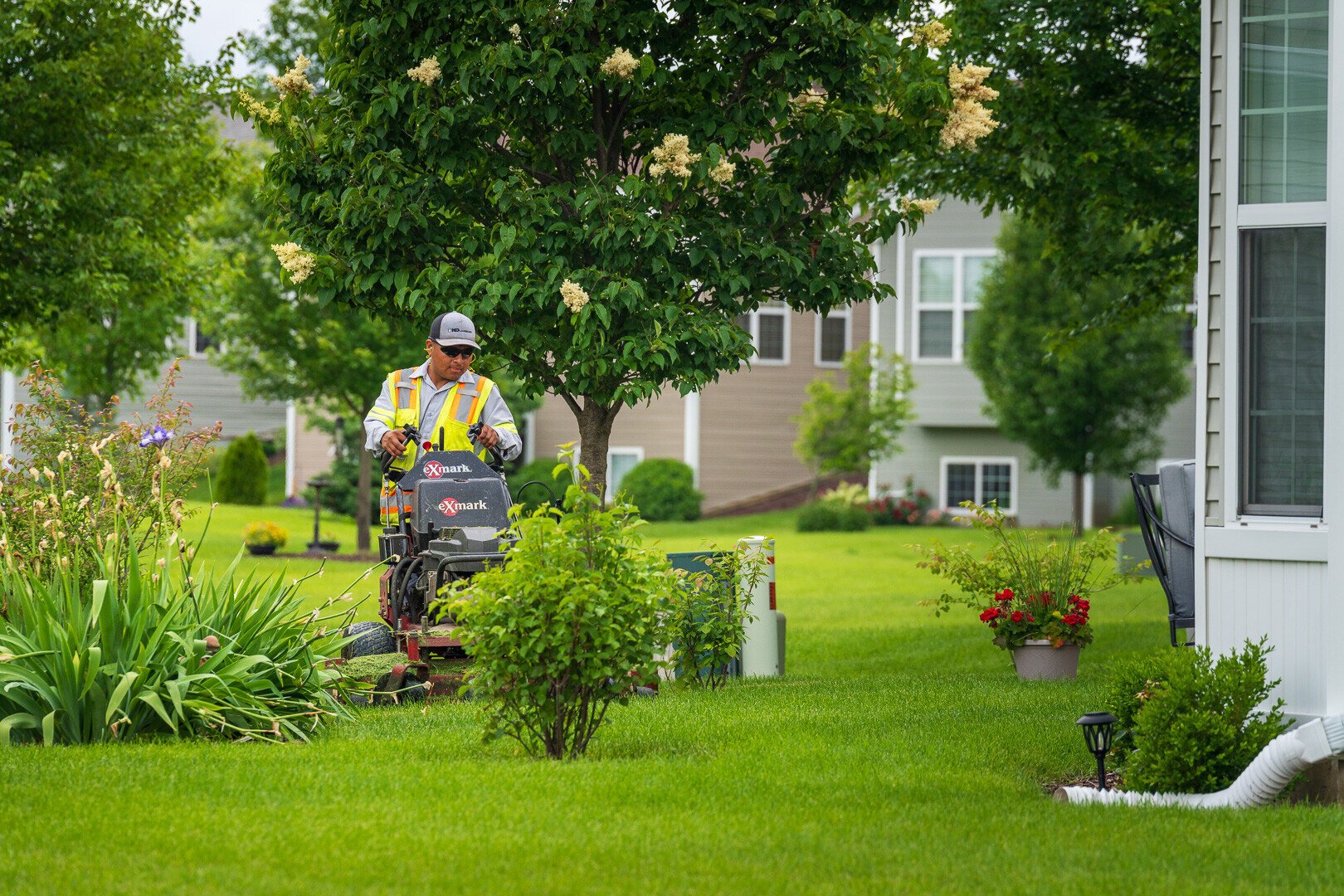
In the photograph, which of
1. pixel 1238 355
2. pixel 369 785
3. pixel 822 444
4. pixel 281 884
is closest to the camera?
pixel 281 884

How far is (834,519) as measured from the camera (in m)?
31.8

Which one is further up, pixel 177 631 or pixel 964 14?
pixel 964 14

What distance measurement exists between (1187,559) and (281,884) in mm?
5175

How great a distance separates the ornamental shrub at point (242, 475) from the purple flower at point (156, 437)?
24.8 metres

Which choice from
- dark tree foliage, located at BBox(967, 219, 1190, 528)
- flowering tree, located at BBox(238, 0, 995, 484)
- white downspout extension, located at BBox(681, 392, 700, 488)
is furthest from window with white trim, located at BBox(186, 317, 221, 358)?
flowering tree, located at BBox(238, 0, 995, 484)

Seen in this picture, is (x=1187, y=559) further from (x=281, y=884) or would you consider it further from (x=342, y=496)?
(x=342, y=496)

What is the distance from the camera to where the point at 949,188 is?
44.7 feet

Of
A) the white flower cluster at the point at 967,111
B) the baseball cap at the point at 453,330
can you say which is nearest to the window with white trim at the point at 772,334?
the white flower cluster at the point at 967,111

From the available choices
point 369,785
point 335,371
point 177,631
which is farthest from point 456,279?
point 335,371

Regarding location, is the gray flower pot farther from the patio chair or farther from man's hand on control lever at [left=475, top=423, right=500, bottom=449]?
man's hand on control lever at [left=475, top=423, right=500, bottom=449]

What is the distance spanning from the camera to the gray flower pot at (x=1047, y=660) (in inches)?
395

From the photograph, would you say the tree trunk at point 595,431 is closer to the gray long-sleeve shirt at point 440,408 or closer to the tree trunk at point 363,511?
the gray long-sleeve shirt at point 440,408

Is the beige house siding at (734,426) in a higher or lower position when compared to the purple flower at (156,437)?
higher

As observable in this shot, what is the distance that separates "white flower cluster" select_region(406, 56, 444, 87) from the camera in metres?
8.98
